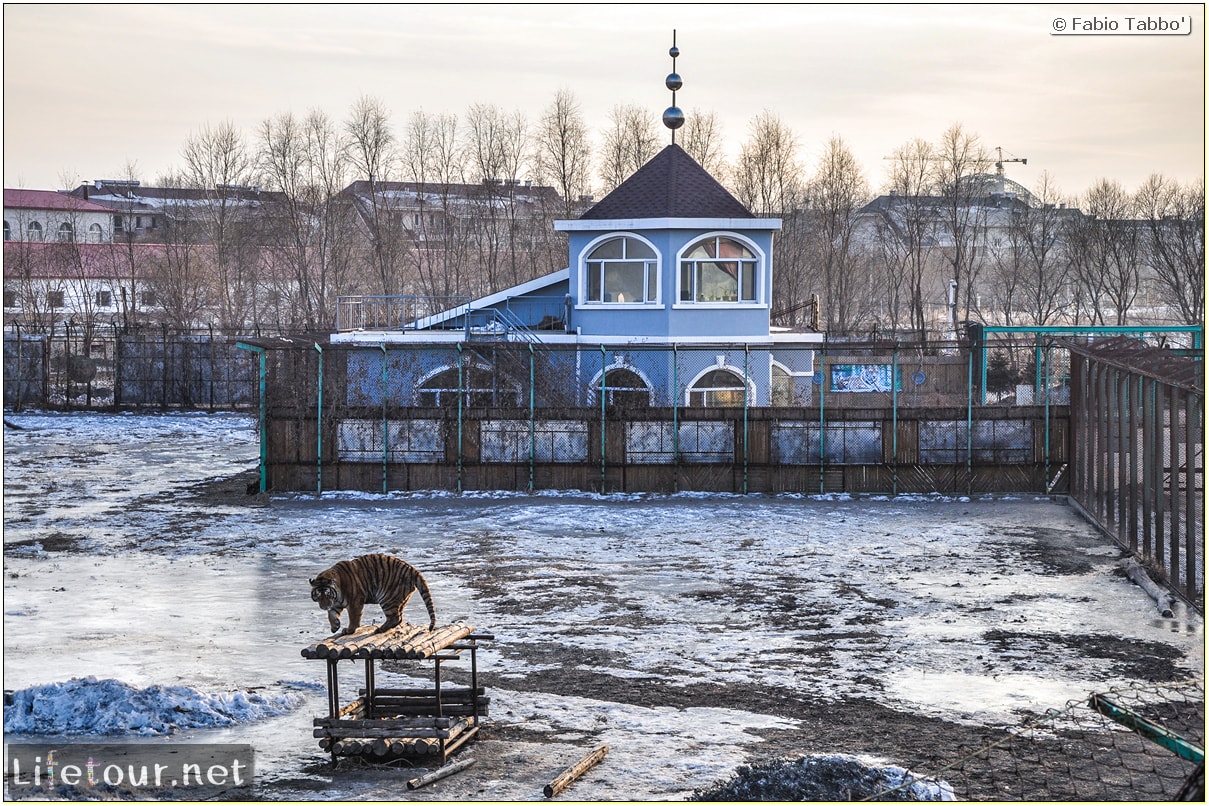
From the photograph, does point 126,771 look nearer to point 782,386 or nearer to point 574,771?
point 574,771

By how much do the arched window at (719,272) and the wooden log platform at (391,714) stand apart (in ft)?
68.3

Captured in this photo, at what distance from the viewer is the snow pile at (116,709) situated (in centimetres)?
969

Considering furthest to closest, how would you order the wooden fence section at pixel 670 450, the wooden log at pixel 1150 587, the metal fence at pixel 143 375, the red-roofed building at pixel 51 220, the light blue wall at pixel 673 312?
the red-roofed building at pixel 51 220 < the metal fence at pixel 143 375 < the light blue wall at pixel 673 312 < the wooden fence section at pixel 670 450 < the wooden log at pixel 1150 587

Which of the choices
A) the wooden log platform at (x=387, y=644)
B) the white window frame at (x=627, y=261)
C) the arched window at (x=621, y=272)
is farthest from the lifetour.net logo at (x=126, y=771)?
the arched window at (x=621, y=272)

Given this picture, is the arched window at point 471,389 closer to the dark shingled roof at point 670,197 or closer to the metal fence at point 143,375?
the dark shingled roof at point 670,197

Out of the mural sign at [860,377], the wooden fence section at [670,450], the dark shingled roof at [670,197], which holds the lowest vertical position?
the wooden fence section at [670,450]

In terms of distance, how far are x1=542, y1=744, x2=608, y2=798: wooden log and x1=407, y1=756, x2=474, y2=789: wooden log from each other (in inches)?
27.9

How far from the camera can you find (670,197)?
3031cm

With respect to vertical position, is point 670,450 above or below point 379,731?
above

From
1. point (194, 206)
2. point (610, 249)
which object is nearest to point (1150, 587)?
point (610, 249)

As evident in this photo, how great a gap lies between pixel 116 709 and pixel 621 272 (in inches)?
854

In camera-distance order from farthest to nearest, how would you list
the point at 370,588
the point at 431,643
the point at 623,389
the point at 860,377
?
the point at 860,377, the point at 623,389, the point at 370,588, the point at 431,643

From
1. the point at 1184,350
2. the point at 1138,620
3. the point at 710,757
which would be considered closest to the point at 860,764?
the point at 710,757

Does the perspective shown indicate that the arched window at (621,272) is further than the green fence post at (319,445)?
Yes
